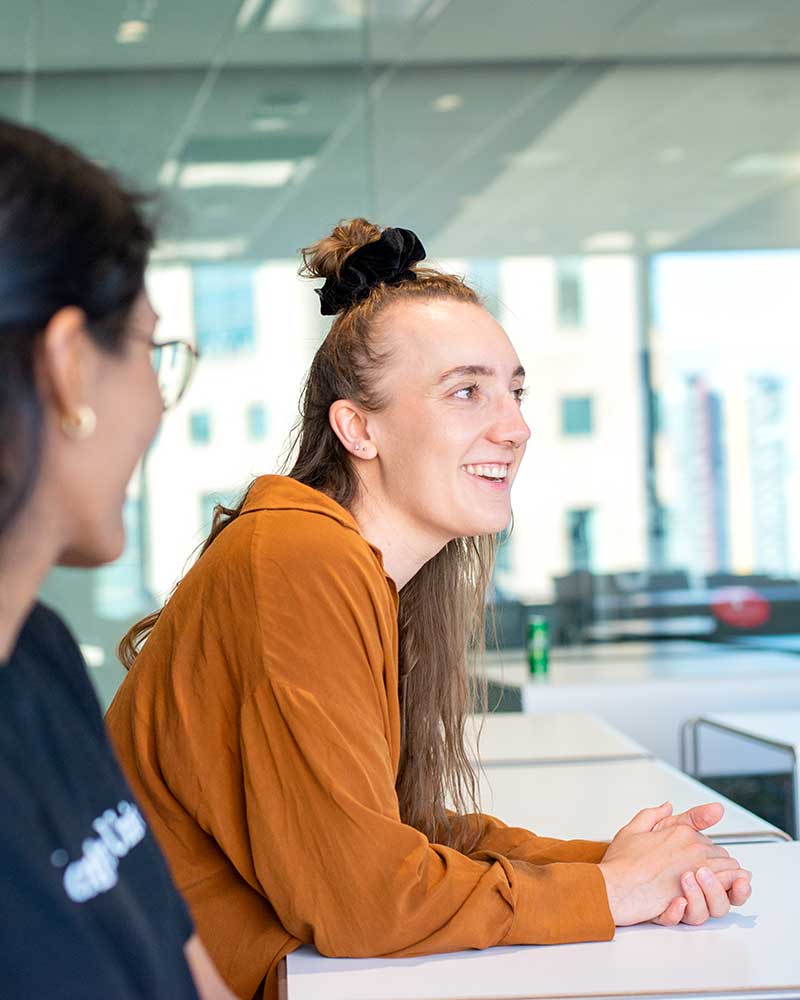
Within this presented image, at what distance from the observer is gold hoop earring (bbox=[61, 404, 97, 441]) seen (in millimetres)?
824

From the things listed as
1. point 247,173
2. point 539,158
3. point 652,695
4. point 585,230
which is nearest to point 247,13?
point 247,173

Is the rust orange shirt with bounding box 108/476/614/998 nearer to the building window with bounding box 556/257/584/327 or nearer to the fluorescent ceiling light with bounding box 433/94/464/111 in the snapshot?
the building window with bounding box 556/257/584/327

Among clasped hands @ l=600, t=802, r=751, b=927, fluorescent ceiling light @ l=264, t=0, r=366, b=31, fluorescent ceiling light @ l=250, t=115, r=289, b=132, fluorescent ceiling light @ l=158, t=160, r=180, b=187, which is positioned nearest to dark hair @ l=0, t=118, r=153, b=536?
clasped hands @ l=600, t=802, r=751, b=927

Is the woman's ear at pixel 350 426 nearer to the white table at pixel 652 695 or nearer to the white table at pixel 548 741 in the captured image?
the white table at pixel 548 741

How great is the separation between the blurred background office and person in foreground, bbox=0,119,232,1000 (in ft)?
13.1

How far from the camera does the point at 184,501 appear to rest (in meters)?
4.80

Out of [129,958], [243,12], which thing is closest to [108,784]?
[129,958]

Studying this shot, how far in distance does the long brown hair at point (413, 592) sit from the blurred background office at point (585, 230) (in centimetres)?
301

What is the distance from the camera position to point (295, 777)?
→ 1.32 metres

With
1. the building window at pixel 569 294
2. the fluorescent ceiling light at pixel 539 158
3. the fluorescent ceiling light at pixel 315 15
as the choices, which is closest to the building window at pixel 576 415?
the building window at pixel 569 294

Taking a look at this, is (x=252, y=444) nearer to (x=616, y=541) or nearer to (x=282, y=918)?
(x=616, y=541)

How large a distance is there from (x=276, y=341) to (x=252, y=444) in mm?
379

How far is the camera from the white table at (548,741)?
8.47ft

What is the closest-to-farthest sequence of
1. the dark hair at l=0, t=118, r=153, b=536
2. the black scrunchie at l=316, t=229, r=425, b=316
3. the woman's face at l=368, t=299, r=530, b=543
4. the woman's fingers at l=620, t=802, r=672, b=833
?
the dark hair at l=0, t=118, r=153, b=536, the woman's fingers at l=620, t=802, r=672, b=833, the woman's face at l=368, t=299, r=530, b=543, the black scrunchie at l=316, t=229, r=425, b=316
